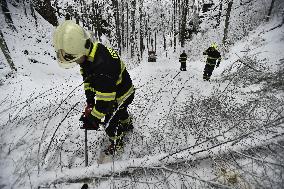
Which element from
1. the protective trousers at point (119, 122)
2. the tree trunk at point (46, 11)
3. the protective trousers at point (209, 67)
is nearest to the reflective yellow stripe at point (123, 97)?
the protective trousers at point (119, 122)

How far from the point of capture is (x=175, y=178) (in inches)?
122

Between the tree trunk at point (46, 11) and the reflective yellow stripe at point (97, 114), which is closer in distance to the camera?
the reflective yellow stripe at point (97, 114)

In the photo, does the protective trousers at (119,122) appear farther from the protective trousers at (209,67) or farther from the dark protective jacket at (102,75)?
the protective trousers at (209,67)

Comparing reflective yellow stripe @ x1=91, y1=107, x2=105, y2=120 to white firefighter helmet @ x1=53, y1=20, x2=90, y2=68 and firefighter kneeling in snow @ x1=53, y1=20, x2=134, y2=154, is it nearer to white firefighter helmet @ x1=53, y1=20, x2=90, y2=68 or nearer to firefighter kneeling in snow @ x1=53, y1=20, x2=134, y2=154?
firefighter kneeling in snow @ x1=53, y1=20, x2=134, y2=154

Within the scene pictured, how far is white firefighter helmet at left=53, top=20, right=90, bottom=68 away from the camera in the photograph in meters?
3.03

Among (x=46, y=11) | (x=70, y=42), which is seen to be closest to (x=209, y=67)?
(x=70, y=42)

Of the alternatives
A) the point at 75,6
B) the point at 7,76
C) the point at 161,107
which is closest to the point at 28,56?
the point at 7,76

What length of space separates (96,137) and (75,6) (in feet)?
114

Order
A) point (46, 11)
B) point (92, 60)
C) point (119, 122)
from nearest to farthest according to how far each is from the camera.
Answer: point (92, 60), point (119, 122), point (46, 11)

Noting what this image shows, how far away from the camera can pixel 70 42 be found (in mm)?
3025

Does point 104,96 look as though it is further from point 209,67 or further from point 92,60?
point 209,67

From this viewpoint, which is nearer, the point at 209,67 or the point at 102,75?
the point at 102,75

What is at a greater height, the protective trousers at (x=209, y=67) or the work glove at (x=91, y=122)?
the work glove at (x=91, y=122)

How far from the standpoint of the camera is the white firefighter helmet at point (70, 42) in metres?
3.03
